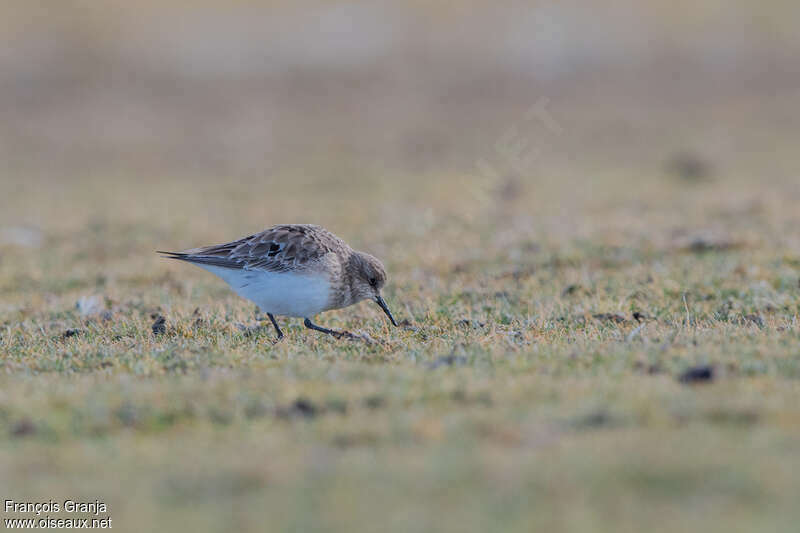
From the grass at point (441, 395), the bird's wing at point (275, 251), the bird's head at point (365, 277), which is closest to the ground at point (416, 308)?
the grass at point (441, 395)

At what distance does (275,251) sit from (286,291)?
0.59m

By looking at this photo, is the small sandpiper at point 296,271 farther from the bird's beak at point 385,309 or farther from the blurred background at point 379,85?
the blurred background at point 379,85

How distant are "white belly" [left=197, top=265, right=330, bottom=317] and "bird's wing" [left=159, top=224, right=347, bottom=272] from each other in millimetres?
98

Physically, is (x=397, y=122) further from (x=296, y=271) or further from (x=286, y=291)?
(x=286, y=291)

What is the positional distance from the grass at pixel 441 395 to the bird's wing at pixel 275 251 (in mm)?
767

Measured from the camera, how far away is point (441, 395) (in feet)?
23.8

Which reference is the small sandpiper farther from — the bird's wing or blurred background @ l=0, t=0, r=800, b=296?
blurred background @ l=0, t=0, r=800, b=296

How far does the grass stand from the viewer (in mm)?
5410

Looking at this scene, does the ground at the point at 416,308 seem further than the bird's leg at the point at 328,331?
No

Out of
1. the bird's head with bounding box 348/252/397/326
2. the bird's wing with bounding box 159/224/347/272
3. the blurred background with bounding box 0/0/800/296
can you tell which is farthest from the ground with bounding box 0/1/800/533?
the bird's wing with bounding box 159/224/347/272

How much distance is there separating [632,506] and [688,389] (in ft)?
6.72

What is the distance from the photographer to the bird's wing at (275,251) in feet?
32.6

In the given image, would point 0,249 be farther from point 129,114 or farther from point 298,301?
point 129,114

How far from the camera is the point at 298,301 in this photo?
9.73 m
